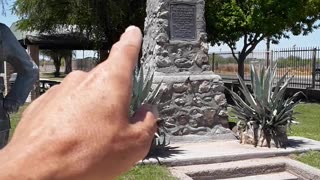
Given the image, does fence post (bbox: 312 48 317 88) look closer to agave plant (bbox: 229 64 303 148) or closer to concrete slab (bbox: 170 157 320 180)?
agave plant (bbox: 229 64 303 148)

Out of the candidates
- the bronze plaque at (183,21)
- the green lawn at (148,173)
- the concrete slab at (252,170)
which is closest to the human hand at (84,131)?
the green lawn at (148,173)

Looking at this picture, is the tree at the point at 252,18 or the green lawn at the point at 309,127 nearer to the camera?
the green lawn at the point at 309,127

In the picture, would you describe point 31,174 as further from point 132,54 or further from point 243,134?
point 243,134

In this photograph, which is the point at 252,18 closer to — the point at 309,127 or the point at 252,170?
the point at 309,127

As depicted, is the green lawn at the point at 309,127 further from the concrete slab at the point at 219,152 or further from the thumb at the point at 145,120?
the thumb at the point at 145,120

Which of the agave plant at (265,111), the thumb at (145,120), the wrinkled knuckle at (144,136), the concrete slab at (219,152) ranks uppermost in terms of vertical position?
the thumb at (145,120)

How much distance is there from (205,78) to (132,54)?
755 cm

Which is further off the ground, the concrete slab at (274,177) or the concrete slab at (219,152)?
the concrete slab at (219,152)

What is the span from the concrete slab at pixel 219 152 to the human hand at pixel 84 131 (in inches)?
215

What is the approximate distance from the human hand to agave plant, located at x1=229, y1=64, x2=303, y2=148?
257 inches

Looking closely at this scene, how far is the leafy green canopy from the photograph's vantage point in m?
17.6

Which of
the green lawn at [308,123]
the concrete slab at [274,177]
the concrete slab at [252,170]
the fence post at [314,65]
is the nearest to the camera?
the concrete slab at [252,170]

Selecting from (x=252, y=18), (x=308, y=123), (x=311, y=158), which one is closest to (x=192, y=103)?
(x=311, y=158)

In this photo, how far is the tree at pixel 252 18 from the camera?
1758 cm
